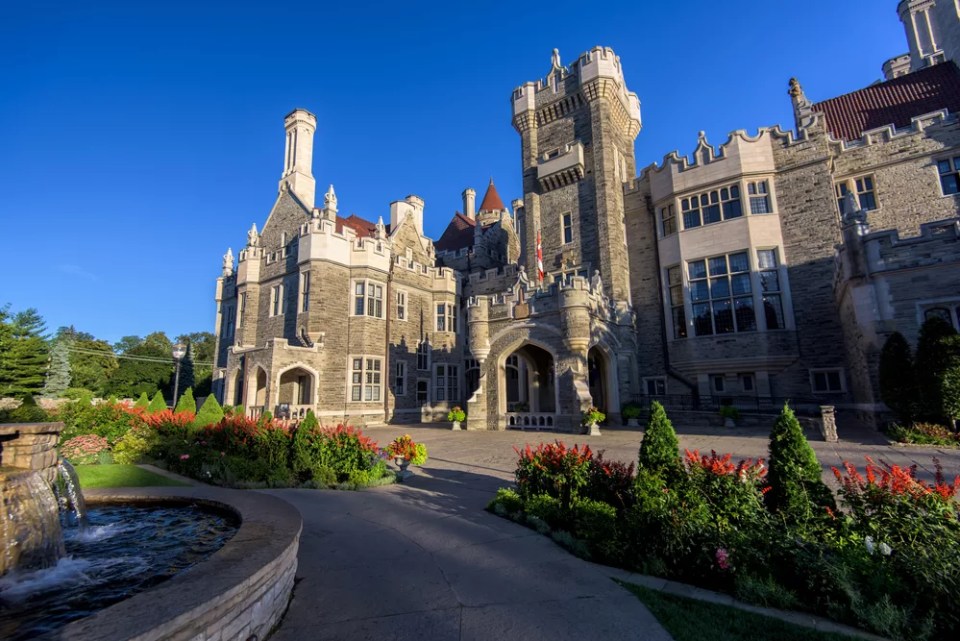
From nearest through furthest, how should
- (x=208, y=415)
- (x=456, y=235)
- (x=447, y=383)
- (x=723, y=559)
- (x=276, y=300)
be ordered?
(x=723, y=559)
(x=208, y=415)
(x=276, y=300)
(x=447, y=383)
(x=456, y=235)

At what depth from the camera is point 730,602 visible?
441 centimetres

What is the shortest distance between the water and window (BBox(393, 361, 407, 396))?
64.2 ft

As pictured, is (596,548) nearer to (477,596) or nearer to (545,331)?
(477,596)

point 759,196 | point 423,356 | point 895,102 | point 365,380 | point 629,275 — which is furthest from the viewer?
point 423,356

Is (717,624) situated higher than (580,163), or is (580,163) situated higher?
(580,163)

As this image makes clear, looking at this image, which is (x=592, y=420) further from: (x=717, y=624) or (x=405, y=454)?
(x=717, y=624)

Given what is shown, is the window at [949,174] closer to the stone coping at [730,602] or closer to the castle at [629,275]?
the castle at [629,275]

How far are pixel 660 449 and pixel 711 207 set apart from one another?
20135mm

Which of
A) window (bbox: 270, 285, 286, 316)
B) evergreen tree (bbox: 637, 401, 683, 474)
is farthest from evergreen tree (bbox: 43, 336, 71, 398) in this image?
evergreen tree (bbox: 637, 401, 683, 474)

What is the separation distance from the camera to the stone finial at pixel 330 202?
26.0m

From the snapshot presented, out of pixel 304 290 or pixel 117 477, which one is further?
pixel 304 290

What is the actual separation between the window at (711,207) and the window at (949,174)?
764 cm

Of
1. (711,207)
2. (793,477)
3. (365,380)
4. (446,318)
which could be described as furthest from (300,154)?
(793,477)

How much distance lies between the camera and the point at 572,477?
694 centimetres
